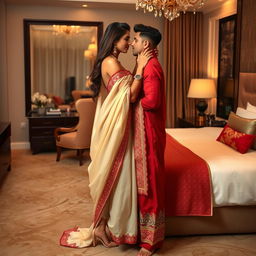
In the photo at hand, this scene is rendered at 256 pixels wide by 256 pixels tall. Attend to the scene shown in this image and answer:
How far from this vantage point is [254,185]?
122 inches

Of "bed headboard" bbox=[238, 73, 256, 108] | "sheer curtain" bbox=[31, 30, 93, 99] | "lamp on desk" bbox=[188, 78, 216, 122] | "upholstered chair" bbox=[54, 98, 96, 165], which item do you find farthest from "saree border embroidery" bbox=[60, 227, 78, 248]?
"sheer curtain" bbox=[31, 30, 93, 99]

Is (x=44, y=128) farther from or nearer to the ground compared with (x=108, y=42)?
nearer to the ground

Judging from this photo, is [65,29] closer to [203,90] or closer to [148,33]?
[203,90]

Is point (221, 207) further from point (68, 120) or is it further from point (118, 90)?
point (68, 120)

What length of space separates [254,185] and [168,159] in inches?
28.5

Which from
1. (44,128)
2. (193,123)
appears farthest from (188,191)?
(44,128)

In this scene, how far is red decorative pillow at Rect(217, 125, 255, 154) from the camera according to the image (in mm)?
3602

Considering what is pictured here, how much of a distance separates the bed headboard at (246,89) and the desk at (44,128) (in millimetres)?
2647

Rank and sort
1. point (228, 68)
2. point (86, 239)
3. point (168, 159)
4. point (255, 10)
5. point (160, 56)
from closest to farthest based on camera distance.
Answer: point (86, 239)
point (168, 159)
point (255, 10)
point (228, 68)
point (160, 56)

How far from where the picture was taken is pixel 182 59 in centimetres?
665

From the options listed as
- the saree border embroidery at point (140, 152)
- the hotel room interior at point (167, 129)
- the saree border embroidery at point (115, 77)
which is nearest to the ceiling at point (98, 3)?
the hotel room interior at point (167, 129)

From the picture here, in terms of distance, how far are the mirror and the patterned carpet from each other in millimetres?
→ 2317

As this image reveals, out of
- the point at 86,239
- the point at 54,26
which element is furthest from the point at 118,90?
the point at 54,26

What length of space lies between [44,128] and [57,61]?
1.90 metres
